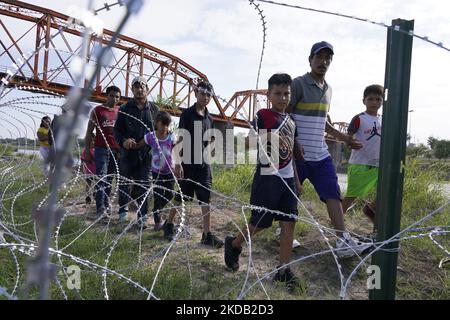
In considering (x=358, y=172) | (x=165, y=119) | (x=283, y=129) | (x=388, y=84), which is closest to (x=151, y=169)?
(x=165, y=119)

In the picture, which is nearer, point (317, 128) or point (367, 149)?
point (317, 128)

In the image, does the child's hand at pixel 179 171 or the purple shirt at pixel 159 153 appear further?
the purple shirt at pixel 159 153

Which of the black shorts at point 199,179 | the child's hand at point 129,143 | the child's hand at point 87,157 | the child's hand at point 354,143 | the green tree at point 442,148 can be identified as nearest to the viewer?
the child's hand at point 354,143

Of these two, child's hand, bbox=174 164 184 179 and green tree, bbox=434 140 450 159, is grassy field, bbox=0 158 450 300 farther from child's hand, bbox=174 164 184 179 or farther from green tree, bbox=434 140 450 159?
green tree, bbox=434 140 450 159

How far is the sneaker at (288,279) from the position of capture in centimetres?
214

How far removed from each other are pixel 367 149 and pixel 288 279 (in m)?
1.52

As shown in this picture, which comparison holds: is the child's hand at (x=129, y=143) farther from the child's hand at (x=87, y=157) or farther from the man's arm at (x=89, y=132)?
the child's hand at (x=87, y=157)

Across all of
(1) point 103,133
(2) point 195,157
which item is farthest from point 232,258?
(1) point 103,133

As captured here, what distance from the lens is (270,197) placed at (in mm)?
2236

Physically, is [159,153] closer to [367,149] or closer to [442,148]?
[367,149]

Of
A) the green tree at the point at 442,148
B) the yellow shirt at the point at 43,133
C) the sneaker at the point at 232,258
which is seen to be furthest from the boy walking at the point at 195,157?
the green tree at the point at 442,148

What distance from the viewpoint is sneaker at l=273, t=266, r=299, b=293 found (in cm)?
214
